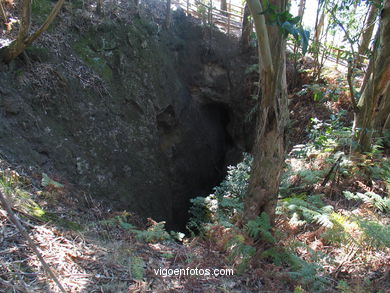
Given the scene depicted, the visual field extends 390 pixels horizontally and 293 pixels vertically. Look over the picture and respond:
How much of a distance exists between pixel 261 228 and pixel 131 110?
5.19 meters

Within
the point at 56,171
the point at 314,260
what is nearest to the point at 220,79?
the point at 56,171

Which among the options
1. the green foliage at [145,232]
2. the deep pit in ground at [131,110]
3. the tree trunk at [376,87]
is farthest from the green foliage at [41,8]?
the tree trunk at [376,87]

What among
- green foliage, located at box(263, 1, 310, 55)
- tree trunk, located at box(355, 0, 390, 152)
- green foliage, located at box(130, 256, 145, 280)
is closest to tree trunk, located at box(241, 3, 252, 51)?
tree trunk, located at box(355, 0, 390, 152)

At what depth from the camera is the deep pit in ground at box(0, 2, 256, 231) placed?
559 cm

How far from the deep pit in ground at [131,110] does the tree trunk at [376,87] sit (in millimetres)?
4878

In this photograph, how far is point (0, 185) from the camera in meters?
3.38

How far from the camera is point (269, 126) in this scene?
3.71 meters

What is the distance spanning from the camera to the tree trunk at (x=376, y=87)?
214 inches

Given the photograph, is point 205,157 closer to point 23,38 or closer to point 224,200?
point 224,200

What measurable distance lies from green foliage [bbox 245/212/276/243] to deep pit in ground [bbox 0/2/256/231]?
9.40 feet

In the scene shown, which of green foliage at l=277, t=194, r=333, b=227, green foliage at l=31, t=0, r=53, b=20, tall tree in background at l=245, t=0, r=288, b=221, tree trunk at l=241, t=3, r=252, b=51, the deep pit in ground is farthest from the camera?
tree trunk at l=241, t=3, r=252, b=51

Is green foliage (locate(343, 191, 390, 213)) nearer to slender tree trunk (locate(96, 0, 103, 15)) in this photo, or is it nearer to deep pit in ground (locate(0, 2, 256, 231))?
deep pit in ground (locate(0, 2, 256, 231))

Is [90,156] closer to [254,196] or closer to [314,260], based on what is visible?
[254,196]

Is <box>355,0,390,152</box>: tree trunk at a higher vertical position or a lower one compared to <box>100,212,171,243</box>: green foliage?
higher
